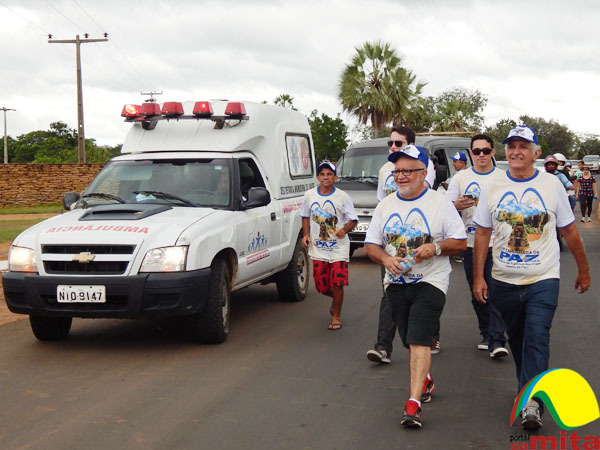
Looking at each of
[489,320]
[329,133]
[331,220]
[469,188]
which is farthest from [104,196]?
[329,133]

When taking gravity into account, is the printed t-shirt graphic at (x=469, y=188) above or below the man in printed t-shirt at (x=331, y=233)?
above

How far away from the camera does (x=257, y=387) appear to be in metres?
5.91

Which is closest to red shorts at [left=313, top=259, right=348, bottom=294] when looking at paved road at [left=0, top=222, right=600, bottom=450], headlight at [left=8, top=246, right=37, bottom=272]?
paved road at [left=0, top=222, right=600, bottom=450]

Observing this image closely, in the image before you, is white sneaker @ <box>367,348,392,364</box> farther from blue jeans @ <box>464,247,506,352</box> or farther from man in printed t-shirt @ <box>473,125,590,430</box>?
man in printed t-shirt @ <box>473,125,590,430</box>

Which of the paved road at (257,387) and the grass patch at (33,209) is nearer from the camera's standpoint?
the paved road at (257,387)

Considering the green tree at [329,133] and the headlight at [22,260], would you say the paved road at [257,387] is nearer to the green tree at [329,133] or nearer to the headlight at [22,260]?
the headlight at [22,260]

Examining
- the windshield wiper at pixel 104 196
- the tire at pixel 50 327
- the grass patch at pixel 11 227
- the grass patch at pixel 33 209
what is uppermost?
the windshield wiper at pixel 104 196

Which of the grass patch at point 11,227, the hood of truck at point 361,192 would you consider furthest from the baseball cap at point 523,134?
the grass patch at point 11,227

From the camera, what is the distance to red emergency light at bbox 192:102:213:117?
8.48m

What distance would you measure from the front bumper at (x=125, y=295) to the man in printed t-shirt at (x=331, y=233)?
5.58 ft

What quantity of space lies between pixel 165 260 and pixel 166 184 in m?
1.55

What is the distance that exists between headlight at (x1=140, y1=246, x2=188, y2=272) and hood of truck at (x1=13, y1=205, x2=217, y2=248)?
0.06 metres

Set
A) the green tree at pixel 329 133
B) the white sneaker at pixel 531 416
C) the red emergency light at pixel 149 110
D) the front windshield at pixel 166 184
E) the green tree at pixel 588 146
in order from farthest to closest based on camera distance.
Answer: the green tree at pixel 588 146, the green tree at pixel 329 133, the red emergency light at pixel 149 110, the front windshield at pixel 166 184, the white sneaker at pixel 531 416

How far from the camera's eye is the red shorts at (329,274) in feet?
26.7
